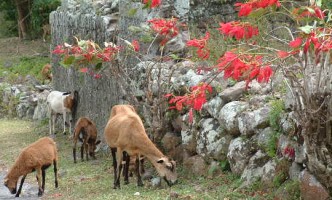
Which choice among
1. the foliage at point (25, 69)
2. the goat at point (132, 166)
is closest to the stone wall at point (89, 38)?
the goat at point (132, 166)

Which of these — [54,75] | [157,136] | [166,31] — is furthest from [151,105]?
[54,75]

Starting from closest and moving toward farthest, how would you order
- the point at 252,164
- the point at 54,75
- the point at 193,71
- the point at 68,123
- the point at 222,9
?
the point at 252,164, the point at 193,71, the point at 222,9, the point at 68,123, the point at 54,75

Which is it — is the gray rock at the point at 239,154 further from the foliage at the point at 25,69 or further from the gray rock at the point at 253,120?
the foliage at the point at 25,69

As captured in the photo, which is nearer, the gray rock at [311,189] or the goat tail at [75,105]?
the gray rock at [311,189]

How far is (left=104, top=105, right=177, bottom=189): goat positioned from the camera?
1043 centimetres

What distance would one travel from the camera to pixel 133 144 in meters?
10.9

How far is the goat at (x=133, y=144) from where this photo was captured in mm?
10430

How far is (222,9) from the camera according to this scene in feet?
46.1

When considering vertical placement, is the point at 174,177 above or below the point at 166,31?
below

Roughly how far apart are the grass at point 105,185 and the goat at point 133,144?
9.1 inches

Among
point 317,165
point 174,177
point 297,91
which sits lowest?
point 174,177

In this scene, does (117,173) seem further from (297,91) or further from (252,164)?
(297,91)

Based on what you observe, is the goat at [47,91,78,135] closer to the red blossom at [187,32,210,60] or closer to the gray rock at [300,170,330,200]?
the red blossom at [187,32,210,60]

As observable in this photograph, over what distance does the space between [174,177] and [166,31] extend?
8.92ft
